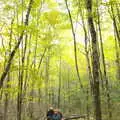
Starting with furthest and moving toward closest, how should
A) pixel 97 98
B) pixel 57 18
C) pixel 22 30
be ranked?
pixel 57 18 < pixel 22 30 < pixel 97 98

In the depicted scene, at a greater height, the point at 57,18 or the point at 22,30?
the point at 57,18

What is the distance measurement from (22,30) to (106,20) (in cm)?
1146

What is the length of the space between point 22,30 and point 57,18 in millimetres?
10156

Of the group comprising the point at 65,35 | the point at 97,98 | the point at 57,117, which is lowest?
the point at 57,117

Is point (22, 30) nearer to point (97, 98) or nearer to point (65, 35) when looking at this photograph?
point (97, 98)

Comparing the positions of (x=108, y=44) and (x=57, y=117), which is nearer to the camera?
(x=57, y=117)

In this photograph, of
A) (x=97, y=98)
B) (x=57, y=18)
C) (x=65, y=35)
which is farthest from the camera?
(x=65, y=35)

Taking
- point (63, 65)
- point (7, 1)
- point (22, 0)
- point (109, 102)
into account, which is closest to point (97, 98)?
point (109, 102)

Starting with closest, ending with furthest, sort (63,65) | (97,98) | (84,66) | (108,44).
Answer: (97,98) → (108,44) → (84,66) → (63,65)

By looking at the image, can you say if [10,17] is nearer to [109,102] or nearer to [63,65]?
[109,102]

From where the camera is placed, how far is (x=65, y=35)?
2238cm

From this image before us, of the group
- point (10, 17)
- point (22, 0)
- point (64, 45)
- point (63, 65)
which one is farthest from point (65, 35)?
point (63, 65)

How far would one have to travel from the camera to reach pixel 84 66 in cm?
3572

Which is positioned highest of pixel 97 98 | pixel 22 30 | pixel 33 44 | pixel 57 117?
pixel 33 44
